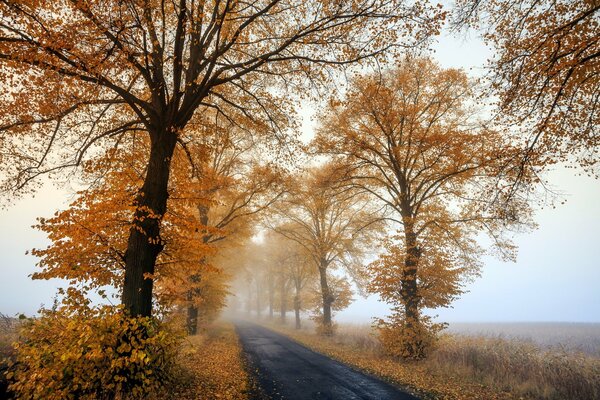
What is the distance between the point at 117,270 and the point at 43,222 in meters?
1.88

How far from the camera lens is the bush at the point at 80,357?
13.8 ft

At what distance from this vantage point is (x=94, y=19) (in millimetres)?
5508

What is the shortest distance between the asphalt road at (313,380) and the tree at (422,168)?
3.37 m

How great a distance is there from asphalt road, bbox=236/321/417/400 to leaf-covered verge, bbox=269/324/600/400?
2.10ft

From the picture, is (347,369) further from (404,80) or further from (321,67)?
(404,80)

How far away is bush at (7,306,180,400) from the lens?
13.8 feet

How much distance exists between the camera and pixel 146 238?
6492mm

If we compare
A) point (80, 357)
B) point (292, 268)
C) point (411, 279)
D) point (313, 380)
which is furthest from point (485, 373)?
point (292, 268)

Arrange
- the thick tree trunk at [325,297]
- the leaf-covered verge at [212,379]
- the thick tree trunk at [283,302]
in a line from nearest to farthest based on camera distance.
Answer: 1. the leaf-covered verge at [212,379]
2. the thick tree trunk at [325,297]
3. the thick tree trunk at [283,302]

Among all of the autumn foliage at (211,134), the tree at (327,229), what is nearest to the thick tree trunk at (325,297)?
the tree at (327,229)

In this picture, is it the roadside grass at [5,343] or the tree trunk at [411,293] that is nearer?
the roadside grass at [5,343]

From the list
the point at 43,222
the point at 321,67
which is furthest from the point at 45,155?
the point at 321,67

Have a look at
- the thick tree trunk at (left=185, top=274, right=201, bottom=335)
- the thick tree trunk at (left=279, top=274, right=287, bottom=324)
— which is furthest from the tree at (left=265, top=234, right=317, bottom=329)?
the thick tree trunk at (left=185, top=274, right=201, bottom=335)

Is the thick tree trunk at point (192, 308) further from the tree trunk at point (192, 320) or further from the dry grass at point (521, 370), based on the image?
the dry grass at point (521, 370)
